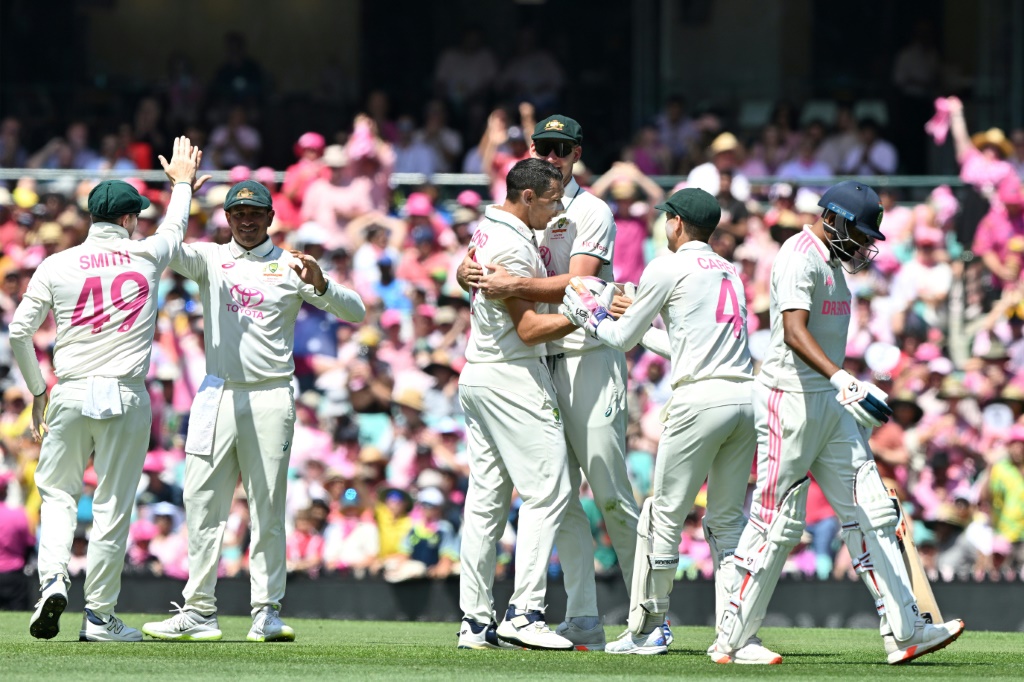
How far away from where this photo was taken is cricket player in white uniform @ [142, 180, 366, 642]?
856cm

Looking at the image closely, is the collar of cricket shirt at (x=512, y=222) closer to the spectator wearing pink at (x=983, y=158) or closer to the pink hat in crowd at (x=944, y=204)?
the pink hat in crowd at (x=944, y=204)

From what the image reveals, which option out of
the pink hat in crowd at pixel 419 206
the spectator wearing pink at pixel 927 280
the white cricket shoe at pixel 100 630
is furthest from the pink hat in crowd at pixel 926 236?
the white cricket shoe at pixel 100 630

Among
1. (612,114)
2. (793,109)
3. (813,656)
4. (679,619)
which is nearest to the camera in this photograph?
(813,656)

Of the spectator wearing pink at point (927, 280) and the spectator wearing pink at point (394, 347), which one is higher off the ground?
the spectator wearing pink at point (927, 280)

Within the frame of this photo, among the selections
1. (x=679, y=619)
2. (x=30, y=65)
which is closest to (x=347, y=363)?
(x=679, y=619)

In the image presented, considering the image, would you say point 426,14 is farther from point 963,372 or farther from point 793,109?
point 963,372

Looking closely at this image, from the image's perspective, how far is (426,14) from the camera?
20984mm

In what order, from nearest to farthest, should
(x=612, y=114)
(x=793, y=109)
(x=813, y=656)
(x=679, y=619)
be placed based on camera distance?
(x=813, y=656) < (x=679, y=619) < (x=793, y=109) < (x=612, y=114)

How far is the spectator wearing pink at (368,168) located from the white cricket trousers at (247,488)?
7199 mm

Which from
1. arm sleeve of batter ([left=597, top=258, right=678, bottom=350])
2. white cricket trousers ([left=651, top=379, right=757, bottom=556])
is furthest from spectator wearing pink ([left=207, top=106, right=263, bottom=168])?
white cricket trousers ([left=651, top=379, right=757, bottom=556])

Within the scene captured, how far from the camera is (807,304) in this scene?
7371 millimetres

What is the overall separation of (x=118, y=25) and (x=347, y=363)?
8784 millimetres

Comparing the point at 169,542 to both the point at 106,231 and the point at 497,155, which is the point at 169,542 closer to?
the point at 106,231

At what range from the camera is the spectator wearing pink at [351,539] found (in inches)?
472
